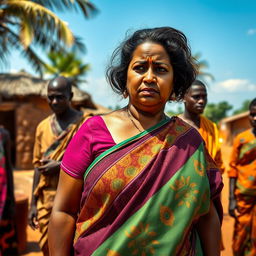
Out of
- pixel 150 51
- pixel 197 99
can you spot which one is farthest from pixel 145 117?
pixel 197 99

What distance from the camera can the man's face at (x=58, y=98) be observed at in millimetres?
3014

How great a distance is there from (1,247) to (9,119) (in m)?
13.0

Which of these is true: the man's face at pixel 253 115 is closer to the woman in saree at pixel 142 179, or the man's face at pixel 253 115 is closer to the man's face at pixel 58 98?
the man's face at pixel 58 98

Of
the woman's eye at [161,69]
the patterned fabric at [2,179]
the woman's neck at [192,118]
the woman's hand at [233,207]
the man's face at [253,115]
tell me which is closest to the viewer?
the woman's eye at [161,69]

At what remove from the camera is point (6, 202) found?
138 inches

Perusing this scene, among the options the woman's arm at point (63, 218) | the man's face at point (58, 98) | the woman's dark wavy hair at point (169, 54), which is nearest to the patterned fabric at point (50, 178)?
the man's face at point (58, 98)

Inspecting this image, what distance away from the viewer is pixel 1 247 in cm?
358

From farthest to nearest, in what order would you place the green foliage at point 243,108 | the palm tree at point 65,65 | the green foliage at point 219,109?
1. the green foliage at point 243,108
2. the green foliage at point 219,109
3. the palm tree at point 65,65

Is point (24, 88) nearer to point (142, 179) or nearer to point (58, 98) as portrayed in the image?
point (58, 98)

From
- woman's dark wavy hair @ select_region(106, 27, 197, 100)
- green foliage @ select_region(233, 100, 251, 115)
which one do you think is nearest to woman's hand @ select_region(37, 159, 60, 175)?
woman's dark wavy hair @ select_region(106, 27, 197, 100)

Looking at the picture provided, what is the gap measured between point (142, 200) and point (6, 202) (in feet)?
8.44

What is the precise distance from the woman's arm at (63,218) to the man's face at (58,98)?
1615 millimetres

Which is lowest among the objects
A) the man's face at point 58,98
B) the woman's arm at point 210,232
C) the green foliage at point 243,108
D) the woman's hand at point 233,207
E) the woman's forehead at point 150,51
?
the green foliage at point 243,108

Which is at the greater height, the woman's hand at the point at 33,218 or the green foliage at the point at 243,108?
the woman's hand at the point at 33,218
